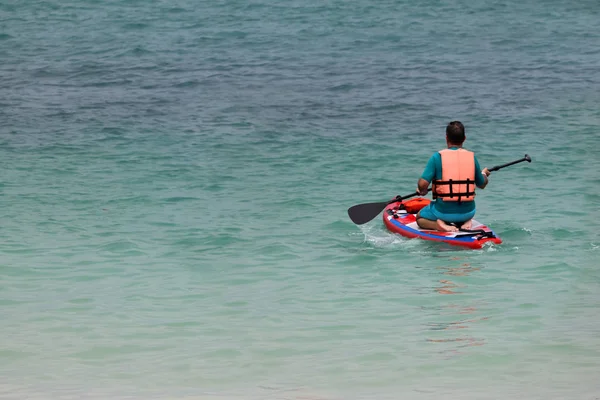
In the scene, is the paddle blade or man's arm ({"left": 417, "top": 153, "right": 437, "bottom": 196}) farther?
the paddle blade

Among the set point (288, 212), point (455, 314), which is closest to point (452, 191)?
point (455, 314)

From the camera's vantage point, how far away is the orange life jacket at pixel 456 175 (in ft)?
38.0

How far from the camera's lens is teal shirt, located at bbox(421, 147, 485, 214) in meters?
11.6

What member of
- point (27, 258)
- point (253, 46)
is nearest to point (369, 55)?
point (253, 46)

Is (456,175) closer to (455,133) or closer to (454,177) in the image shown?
(454,177)

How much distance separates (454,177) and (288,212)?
13.2ft

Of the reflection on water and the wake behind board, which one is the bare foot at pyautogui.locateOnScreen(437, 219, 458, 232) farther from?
the reflection on water

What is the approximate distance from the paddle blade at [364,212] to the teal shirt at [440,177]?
1211 millimetres

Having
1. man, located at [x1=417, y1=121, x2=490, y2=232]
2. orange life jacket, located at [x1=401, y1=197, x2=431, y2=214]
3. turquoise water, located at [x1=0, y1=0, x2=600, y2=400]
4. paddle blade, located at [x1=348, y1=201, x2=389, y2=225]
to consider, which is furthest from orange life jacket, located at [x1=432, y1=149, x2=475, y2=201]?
orange life jacket, located at [x1=401, y1=197, x2=431, y2=214]

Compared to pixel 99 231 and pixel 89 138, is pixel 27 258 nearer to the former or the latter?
pixel 99 231

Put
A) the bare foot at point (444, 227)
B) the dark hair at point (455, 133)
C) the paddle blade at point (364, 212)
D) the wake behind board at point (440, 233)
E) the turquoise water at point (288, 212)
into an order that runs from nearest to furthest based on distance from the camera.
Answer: the turquoise water at point (288, 212)
the dark hair at point (455, 133)
the wake behind board at point (440, 233)
the bare foot at point (444, 227)
the paddle blade at point (364, 212)

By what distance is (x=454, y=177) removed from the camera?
11.6 metres

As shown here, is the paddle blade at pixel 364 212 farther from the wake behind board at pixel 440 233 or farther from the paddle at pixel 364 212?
the wake behind board at pixel 440 233

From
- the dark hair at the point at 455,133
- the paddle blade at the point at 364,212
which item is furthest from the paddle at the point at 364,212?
the dark hair at the point at 455,133
